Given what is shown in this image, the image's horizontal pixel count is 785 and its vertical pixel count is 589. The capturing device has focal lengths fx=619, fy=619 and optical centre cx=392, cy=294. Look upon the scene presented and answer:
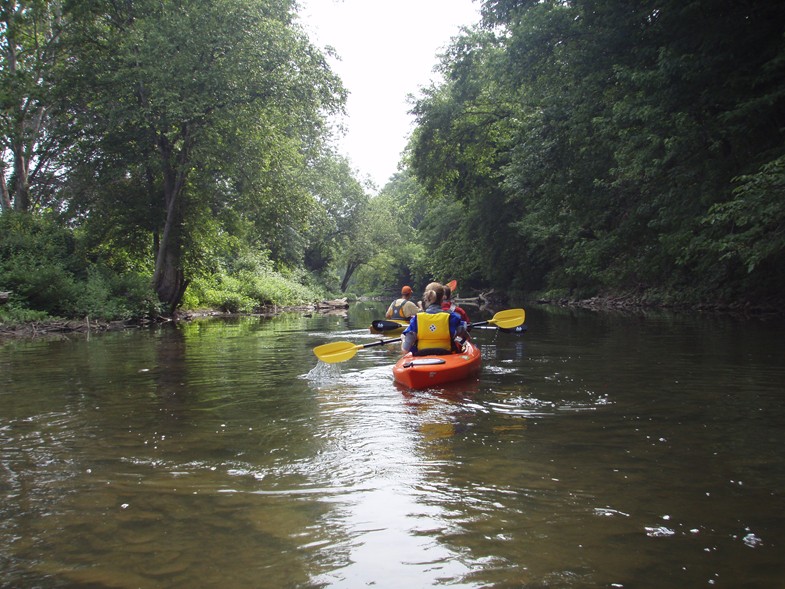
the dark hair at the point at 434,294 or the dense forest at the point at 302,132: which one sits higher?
the dense forest at the point at 302,132

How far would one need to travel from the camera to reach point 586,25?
50.7 feet

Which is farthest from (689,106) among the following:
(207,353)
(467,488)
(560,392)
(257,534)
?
(257,534)

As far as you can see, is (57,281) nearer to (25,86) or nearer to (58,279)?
(58,279)

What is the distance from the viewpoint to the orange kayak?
7.09m

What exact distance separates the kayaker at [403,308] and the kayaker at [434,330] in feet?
9.11

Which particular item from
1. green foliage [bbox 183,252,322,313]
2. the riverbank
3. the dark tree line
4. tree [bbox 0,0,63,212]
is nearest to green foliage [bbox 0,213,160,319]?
the riverbank

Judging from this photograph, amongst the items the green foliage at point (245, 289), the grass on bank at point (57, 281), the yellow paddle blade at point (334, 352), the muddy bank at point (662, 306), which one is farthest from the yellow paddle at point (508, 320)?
the green foliage at point (245, 289)

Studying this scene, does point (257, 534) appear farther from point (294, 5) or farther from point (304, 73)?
point (294, 5)

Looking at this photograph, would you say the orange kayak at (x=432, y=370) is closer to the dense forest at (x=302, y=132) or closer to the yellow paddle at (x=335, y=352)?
the yellow paddle at (x=335, y=352)

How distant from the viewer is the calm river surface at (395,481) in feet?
8.68

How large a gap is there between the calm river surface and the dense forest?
6.59 meters

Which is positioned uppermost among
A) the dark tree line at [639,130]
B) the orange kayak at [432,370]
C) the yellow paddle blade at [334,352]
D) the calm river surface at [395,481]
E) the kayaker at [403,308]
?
the dark tree line at [639,130]

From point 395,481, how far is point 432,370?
3.35m

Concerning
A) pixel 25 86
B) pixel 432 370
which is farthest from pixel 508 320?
pixel 25 86
